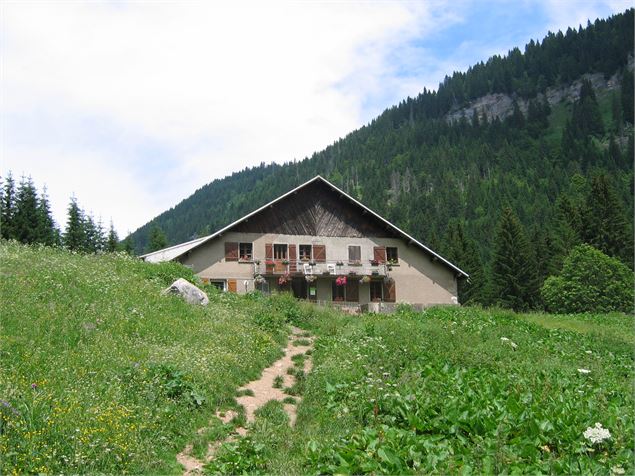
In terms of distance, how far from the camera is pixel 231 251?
38938mm

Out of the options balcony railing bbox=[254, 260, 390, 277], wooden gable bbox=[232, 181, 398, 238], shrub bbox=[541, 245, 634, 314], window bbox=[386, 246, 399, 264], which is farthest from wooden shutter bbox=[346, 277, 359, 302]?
shrub bbox=[541, 245, 634, 314]

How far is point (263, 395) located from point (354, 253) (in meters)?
28.4

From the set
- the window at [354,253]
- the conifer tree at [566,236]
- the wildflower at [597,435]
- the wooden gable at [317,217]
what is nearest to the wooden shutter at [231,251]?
the wooden gable at [317,217]

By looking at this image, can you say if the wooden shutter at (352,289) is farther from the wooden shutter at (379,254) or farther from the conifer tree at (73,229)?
the conifer tree at (73,229)

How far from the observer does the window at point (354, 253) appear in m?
41.7

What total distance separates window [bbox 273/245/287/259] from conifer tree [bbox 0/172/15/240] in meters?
24.3

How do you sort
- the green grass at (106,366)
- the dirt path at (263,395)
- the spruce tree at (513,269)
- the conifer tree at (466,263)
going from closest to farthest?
1. the green grass at (106,366)
2. the dirt path at (263,395)
3. the spruce tree at (513,269)
4. the conifer tree at (466,263)

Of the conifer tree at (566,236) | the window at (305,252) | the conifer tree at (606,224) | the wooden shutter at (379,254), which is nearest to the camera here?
the window at (305,252)

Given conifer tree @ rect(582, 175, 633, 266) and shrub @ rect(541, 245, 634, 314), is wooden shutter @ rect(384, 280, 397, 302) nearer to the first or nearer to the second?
shrub @ rect(541, 245, 634, 314)

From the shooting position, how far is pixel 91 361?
39.7 ft

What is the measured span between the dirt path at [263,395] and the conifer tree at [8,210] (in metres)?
38.1

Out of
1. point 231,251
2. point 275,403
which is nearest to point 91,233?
point 231,251

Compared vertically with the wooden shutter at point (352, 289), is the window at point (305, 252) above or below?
above

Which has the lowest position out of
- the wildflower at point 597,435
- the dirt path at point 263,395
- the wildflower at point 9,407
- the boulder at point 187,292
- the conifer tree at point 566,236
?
the dirt path at point 263,395
